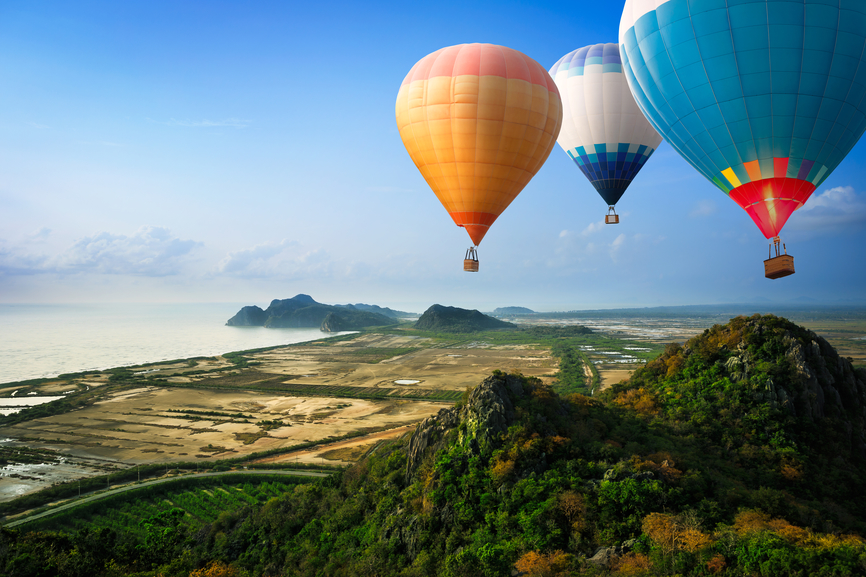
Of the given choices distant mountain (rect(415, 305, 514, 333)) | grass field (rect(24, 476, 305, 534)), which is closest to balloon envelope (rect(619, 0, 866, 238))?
grass field (rect(24, 476, 305, 534))

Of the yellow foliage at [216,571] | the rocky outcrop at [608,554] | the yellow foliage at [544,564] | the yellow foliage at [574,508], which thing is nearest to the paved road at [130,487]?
the yellow foliage at [216,571]

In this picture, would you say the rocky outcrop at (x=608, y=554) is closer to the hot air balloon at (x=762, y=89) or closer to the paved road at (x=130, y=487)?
the hot air balloon at (x=762, y=89)

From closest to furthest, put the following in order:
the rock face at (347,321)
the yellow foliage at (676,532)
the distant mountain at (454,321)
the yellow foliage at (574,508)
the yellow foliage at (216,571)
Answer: the yellow foliage at (676,532), the yellow foliage at (574,508), the yellow foliage at (216,571), the distant mountain at (454,321), the rock face at (347,321)

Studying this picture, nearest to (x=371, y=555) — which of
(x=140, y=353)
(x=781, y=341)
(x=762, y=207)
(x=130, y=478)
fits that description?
(x=762, y=207)

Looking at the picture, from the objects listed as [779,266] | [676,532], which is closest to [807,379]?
[779,266]

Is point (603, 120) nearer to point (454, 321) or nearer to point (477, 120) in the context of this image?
point (477, 120)

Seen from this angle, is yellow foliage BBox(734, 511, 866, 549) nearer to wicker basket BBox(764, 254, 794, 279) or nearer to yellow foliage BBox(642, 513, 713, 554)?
yellow foliage BBox(642, 513, 713, 554)
